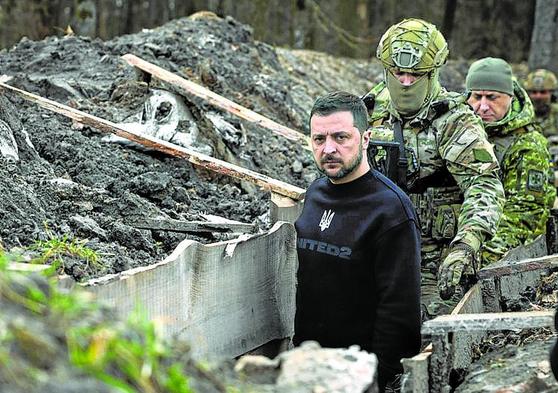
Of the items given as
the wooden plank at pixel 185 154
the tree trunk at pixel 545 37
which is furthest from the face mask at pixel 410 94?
the tree trunk at pixel 545 37

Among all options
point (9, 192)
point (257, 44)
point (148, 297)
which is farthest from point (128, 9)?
point (148, 297)

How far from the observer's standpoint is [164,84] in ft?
33.8

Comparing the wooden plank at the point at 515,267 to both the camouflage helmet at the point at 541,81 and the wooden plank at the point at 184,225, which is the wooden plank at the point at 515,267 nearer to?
the wooden plank at the point at 184,225

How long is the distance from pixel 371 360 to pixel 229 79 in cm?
881

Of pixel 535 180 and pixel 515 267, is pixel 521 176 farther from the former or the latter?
pixel 515 267

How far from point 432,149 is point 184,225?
161 centimetres

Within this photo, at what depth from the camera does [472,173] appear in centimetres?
698

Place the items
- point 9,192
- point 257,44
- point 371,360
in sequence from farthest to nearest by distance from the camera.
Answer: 1. point 257,44
2. point 9,192
3. point 371,360

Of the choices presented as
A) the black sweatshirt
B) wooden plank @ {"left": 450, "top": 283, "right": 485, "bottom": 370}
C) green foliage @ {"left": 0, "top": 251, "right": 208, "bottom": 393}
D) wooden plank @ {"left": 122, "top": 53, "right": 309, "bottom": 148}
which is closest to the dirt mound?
wooden plank @ {"left": 122, "top": 53, "right": 309, "bottom": 148}

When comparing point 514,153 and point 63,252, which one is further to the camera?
point 514,153

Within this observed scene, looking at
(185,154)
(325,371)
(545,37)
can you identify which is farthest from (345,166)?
(545,37)

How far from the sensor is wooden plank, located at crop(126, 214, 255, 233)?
7.14 meters

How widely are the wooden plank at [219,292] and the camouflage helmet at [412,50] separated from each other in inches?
49.3

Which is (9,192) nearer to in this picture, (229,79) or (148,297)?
(148,297)
